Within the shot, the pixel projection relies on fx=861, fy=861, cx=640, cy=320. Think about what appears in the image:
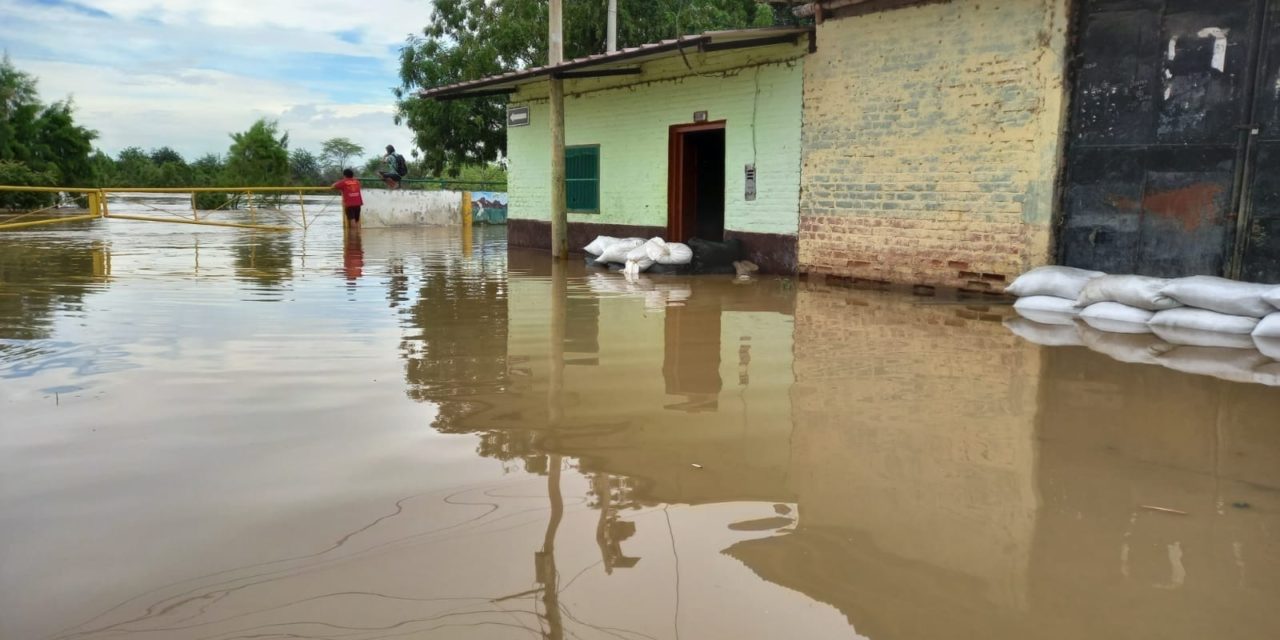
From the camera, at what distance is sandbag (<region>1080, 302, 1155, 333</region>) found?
618 cm

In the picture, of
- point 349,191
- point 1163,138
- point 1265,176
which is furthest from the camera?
point 349,191

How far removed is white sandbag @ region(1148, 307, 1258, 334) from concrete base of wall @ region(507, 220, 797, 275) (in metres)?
4.60

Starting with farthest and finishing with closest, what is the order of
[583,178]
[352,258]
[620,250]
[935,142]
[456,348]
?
[583,178] < [352,258] < [620,250] < [935,142] < [456,348]

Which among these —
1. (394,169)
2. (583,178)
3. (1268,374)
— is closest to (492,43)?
(394,169)

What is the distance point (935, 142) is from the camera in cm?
866

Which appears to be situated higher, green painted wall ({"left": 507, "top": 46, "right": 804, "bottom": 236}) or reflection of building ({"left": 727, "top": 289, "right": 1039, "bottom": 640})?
green painted wall ({"left": 507, "top": 46, "right": 804, "bottom": 236})

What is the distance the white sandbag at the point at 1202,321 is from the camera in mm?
5781

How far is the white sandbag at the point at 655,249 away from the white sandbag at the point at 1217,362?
5.99 metres

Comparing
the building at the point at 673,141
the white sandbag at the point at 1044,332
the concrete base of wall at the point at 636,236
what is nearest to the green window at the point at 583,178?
the building at the point at 673,141

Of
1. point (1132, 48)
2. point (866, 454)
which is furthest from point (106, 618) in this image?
point (1132, 48)

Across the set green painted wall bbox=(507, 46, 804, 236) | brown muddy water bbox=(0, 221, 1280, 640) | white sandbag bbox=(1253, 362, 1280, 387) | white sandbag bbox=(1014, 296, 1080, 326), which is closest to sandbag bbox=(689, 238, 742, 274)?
green painted wall bbox=(507, 46, 804, 236)

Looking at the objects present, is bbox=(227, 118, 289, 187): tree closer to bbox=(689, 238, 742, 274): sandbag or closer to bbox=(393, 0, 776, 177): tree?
bbox=(393, 0, 776, 177): tree

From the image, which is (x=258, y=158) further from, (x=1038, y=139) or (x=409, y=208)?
(x=1038, y=139)

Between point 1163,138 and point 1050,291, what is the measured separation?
5.04 ft
